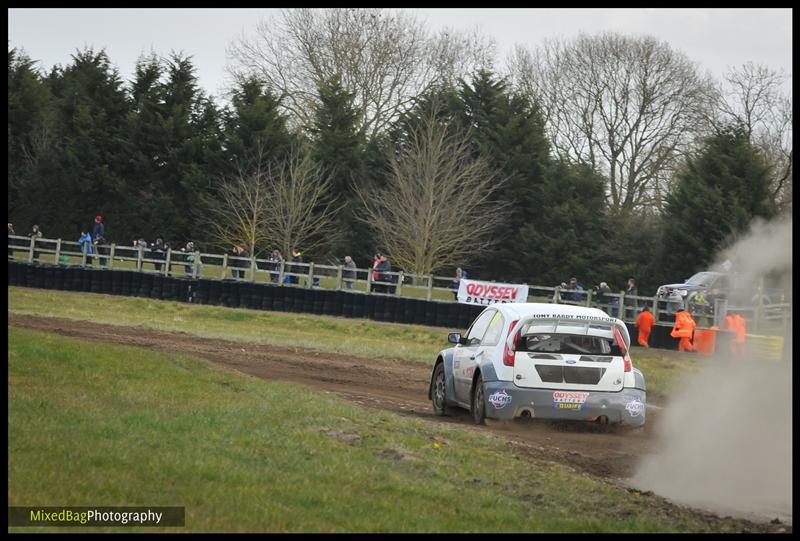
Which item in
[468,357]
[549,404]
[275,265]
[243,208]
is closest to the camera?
[549,404]

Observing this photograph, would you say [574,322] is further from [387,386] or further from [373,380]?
[373,380]

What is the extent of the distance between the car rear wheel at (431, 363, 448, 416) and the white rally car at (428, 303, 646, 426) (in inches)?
36.7

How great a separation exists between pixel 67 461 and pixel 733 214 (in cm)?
3969

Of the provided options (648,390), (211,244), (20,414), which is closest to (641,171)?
(211,244)

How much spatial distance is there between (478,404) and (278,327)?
20673 millimetres

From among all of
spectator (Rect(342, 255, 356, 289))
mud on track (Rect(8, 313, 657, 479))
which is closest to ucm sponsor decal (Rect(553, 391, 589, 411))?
mud on track (Rect(8, 313, 657, 479))

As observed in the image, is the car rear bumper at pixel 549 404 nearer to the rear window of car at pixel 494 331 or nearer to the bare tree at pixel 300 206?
the rear window of car at pixel 494 331

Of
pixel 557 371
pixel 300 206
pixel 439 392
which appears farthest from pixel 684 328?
pixel 300 206

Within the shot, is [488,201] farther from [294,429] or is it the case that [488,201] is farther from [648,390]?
[294,429]

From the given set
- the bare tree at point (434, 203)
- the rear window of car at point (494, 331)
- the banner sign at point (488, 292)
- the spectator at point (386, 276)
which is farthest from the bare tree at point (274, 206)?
the rear window of car at point (494, 331)

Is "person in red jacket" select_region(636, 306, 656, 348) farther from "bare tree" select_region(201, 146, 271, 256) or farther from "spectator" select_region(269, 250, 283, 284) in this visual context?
"bare tree" select_region(201, 146, 271, 256)

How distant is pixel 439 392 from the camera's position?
626 inches

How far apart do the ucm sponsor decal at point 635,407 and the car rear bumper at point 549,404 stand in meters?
0.05

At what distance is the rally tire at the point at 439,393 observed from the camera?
616 inches
